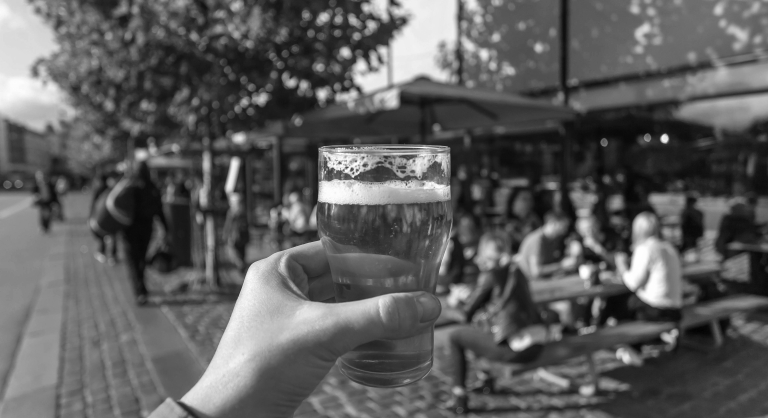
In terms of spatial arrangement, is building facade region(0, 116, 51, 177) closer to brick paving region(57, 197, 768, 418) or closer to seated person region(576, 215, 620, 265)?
brick paving region(57, 197, 768, 418)

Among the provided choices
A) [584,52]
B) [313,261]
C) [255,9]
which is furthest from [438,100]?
[313,261]

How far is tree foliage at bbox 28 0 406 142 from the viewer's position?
17.4 ft

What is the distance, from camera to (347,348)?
0.95m

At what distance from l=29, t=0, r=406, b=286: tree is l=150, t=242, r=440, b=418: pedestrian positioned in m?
4.47

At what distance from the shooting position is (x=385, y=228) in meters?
1.06

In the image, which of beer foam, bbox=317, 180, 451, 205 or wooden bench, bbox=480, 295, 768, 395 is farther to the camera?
wooden bench, bbox=480, 295, 768, 395

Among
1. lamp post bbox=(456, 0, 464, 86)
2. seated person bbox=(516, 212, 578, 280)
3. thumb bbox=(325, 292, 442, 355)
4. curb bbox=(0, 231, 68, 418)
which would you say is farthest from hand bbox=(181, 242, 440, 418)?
lamp post bbox=(456, 0, 464, 86)

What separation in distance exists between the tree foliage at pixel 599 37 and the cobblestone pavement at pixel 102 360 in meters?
6.98

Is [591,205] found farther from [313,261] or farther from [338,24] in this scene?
[313,261]

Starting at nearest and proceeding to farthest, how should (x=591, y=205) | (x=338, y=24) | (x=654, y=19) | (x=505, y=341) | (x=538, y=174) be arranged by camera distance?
(x=505, y=341), (x=338, y=24), (x=654, y=19), (x=591, y=205), (x=538, y=174)

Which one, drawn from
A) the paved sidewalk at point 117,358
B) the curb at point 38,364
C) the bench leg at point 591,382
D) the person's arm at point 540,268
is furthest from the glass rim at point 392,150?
the person's arm at point 540,268

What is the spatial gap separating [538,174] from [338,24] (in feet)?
15.4

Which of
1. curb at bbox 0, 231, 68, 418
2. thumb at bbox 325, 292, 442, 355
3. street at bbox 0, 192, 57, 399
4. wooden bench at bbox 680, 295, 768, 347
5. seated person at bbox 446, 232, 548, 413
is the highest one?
thumb at bbox 325, 292, 442, 355

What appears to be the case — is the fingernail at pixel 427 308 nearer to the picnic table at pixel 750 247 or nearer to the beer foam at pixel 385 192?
the beer foam at pixel 385 192
